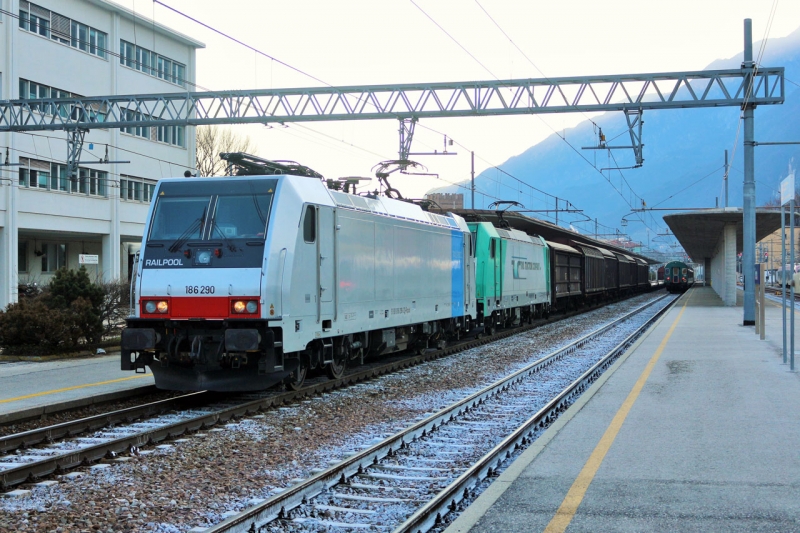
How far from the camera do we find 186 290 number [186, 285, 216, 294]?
10.5 metres

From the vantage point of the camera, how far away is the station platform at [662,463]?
5598 mm

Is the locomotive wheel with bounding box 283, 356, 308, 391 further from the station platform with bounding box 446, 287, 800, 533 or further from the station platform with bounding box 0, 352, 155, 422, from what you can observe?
the station platform with bounding box 446, 287, 800, 533

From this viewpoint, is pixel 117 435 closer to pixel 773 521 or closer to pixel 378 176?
pixel 773 521

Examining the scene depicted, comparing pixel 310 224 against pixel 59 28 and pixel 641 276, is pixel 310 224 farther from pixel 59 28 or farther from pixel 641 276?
pixel 641 276

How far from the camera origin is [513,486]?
646cm

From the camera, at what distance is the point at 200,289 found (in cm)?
1059

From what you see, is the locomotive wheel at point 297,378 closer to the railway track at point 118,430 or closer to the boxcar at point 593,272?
the railway track at point 118,430

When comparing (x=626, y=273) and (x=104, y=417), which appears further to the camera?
(x=626, y=273)

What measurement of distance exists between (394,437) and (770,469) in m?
3.56

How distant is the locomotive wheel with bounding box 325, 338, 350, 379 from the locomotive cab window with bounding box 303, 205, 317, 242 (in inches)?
90.4

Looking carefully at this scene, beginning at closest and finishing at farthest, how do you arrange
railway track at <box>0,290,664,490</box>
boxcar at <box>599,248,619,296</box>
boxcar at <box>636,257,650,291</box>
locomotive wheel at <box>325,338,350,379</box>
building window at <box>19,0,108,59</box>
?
railway track at <box>0,290,664,490</box>, locomotive wheel at <box>325,338,350,379</box>, building window at <box>19,0,108,59</box>, boxcar at <box>599,248,619,296</box>, boxcar at <box>636,257,650,291</box>

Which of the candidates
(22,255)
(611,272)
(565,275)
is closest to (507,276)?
(565,275)

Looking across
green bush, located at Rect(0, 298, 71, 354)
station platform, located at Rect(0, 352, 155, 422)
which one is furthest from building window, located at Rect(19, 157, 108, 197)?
station platform, located at Rect(0, 352, 155, 422)

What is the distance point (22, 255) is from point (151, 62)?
38.2 feet
